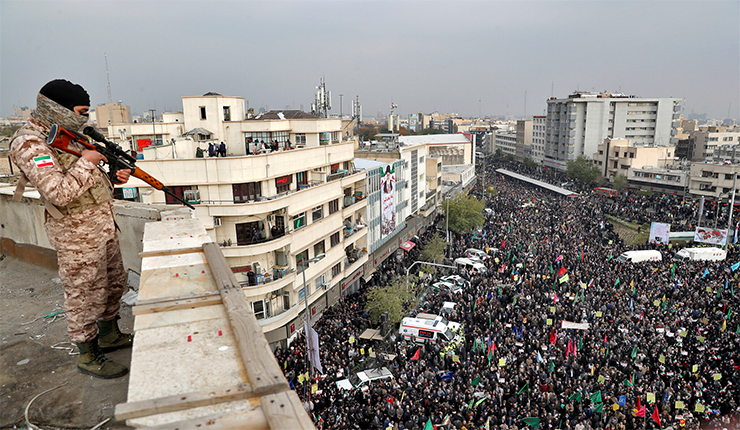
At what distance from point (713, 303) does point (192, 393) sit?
98.2 feet

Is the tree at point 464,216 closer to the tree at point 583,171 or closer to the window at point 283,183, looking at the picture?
the window at point 283,183

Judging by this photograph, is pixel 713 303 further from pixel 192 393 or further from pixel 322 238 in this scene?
pixel 192 393

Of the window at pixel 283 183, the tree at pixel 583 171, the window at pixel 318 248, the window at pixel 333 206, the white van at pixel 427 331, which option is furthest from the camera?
the tree at pixel 583 171

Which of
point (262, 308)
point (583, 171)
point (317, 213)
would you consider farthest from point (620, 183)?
point (262, 308)

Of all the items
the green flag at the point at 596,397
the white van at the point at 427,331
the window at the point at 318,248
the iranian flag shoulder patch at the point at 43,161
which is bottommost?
the white van at the point at 427,331

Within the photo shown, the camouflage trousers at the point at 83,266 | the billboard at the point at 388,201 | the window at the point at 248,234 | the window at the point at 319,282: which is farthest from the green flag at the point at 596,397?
the billboard at the point at 388,201

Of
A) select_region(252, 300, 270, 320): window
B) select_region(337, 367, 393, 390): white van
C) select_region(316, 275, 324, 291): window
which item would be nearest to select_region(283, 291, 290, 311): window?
select_region(252, 300, 270, 320): window

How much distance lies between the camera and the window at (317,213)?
25072 mm

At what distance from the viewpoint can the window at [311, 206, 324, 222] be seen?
987 inches

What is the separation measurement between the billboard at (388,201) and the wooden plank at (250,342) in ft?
96.7

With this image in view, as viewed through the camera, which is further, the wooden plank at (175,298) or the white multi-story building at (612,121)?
the white multi-story building at (612,121)

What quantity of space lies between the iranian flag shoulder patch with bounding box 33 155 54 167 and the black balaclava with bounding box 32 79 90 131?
2.05ft

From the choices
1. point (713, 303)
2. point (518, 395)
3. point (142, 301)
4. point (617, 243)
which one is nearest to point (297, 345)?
point (518, 395)

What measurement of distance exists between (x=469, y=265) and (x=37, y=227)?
96.8ft
